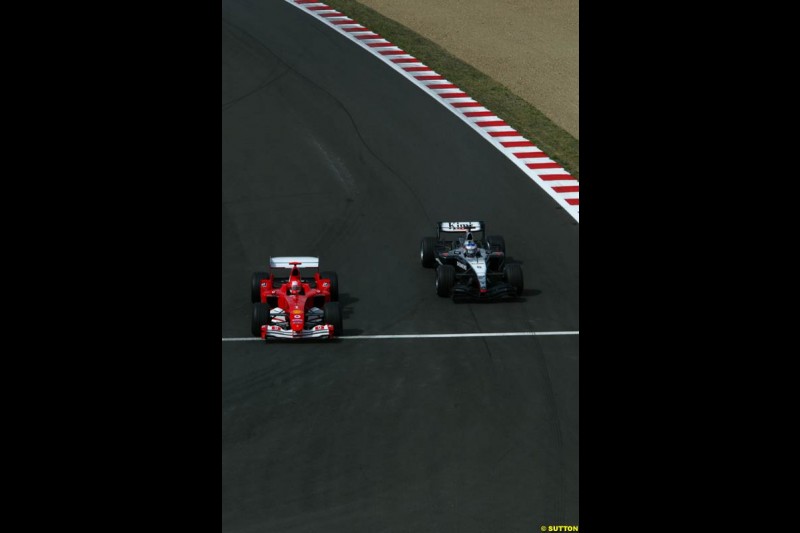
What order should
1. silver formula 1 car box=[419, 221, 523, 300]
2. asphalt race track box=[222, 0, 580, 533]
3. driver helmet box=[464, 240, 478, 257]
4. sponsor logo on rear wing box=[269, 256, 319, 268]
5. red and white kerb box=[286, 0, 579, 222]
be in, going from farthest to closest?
red and white kerb box=[286, 0, 579, 222], driver helmet box=[464, 240, 478, 257], silver formula 1 car box=[419, 221, 523, 300], sponsor logo on rear wing box=[269, 256, 319, 268], asphalt race track box=[222, 0, 580, 533]

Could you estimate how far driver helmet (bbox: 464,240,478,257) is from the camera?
22.1 m

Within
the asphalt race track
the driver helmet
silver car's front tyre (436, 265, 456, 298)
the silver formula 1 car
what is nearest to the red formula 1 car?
the asphalt race track

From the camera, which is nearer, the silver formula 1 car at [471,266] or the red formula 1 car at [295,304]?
the red formula 1 car at [295,304]

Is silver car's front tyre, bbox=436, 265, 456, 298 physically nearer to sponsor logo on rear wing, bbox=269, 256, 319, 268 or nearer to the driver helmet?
the driver helmet

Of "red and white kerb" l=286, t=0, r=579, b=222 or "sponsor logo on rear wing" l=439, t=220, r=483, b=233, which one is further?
"red and white kerb" l=286, t=0, r=579, b=222

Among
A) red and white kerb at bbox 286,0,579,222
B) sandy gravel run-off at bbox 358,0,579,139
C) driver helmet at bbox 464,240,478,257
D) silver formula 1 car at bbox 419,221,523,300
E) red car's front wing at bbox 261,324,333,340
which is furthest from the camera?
sandy gravel run-off at bbox 358,0,579,139

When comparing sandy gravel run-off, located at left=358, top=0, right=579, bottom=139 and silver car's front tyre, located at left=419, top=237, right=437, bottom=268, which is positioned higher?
sandy gravel run-off, located at left=358, top=0, right=579, bottom=139

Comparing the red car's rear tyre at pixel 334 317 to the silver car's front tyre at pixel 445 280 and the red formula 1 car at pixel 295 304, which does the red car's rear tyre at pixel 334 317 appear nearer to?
the red formula 1 car at pixel 295 304

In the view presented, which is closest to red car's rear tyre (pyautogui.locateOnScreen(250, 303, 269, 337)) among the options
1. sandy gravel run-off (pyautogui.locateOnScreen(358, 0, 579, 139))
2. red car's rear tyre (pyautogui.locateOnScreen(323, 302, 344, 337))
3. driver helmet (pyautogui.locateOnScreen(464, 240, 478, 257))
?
red car's rear tyre (pyautogui.locateOnScreen(323, 302, 344, 337))

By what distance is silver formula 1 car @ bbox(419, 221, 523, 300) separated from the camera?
2175cm

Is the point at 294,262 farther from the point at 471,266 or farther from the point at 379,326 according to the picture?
the point at 471,266

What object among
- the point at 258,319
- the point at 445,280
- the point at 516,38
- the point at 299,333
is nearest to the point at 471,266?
the point at 445,280

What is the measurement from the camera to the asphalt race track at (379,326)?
14.5 m

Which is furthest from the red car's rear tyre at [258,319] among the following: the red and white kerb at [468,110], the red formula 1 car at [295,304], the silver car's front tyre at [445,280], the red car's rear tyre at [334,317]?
the red and white kerb at [468,110]
